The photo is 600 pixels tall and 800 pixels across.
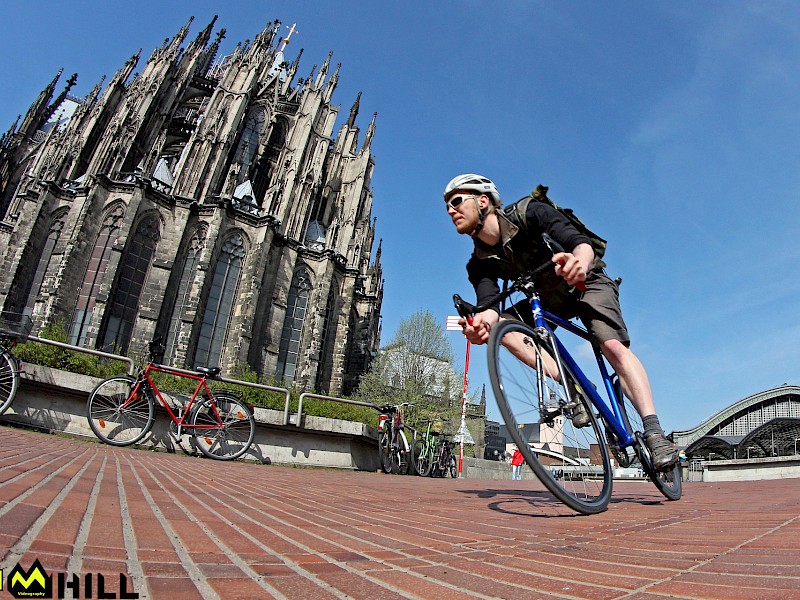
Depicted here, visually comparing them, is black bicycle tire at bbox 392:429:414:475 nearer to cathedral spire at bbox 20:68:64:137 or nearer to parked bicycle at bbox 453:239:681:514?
parked bicycle at bbox 453:239:681:514

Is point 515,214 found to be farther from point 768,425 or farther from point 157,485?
point 768,425

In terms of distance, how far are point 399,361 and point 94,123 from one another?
23268 mm

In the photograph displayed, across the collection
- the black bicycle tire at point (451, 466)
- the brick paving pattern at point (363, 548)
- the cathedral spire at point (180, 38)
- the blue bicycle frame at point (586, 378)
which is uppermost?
the cathedral spire at point (180, 38)

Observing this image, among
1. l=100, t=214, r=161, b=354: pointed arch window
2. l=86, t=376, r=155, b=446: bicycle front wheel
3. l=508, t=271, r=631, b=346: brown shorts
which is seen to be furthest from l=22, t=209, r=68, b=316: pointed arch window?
l=508, t=271, r=631, b=346: brown shorts

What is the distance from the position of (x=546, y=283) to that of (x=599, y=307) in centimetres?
35

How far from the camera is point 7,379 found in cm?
564

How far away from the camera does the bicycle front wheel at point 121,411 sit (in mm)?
5902

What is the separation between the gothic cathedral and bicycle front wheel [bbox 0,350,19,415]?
1465 centimetres

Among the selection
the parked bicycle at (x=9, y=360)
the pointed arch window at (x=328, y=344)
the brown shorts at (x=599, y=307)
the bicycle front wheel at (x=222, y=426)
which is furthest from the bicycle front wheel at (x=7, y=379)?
the pointed arch window at (x=328, y=344)

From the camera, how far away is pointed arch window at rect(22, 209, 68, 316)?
2361 centimetres

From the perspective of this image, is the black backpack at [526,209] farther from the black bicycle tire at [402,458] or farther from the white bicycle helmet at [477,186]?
the black bicycle tire at [402,458]

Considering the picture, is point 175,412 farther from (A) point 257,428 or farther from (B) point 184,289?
(B) point 184,289

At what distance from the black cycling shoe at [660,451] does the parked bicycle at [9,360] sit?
262 inches

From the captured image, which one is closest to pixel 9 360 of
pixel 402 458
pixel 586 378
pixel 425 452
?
pixel 586 378
